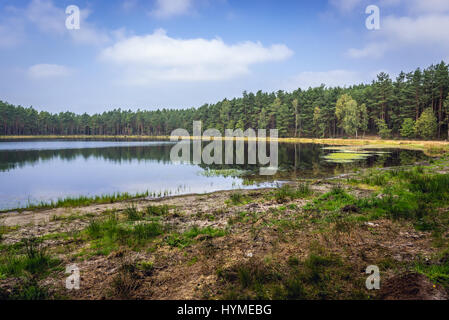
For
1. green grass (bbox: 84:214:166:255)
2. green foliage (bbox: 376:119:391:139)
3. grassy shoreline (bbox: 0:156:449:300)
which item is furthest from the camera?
green foliage (bbox: 376:119:391:139)

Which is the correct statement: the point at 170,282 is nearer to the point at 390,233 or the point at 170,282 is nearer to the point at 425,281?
the point at 425,281

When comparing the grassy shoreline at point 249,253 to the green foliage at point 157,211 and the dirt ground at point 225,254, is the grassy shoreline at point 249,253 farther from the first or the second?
the green foliage at point 157,211

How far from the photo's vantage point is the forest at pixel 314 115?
217 ft

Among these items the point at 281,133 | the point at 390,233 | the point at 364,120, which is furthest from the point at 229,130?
the point at 390,233

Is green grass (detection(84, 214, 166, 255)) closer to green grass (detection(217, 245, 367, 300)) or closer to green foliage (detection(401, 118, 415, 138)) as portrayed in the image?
green grass (detection(217, 245, 367, 300))

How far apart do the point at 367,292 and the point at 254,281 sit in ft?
6.83

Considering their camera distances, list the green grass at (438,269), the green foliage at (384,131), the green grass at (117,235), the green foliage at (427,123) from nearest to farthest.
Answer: the green grass at (438,269) → the green grass at (117,235) → the green foliage at (427,123) → the green foliage at (384,131)

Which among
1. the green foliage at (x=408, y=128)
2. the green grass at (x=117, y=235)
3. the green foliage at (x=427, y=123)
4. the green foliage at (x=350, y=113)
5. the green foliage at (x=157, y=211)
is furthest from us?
the green foliage at (x=350, y=113)

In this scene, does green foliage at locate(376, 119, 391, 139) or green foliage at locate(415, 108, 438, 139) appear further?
green foliage at locate(376, 119, 391, 139)

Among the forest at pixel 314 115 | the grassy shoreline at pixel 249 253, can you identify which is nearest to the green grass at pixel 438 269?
the grassy shoreline at pixel 249 253

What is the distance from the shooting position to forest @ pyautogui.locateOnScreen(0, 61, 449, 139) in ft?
217

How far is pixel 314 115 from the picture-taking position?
3561 inches

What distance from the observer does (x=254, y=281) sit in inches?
199

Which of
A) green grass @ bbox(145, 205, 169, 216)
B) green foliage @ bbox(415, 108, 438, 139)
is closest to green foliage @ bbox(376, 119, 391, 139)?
green foliage @ bbox(415, 108, 438, 139)
